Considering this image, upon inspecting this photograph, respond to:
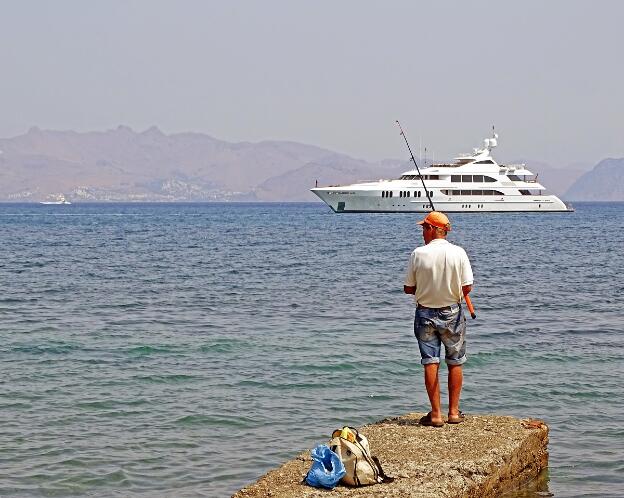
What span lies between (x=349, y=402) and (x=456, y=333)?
3894 mm

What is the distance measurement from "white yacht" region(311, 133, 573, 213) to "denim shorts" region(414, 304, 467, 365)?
3313 inches

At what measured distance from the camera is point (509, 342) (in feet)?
55.9

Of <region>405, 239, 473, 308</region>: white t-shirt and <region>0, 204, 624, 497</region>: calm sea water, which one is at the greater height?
<region>405, 239, 473, 308</region>: white t-shirt

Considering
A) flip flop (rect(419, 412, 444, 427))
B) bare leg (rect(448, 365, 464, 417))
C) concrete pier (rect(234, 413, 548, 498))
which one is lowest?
concrete pier (rect(234, 413, 548, 498))

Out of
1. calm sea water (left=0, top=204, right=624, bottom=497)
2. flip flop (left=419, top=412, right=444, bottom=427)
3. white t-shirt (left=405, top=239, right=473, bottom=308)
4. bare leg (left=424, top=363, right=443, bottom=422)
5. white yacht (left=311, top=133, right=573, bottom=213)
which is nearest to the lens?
white t-shirt (left=405, top=239, right=473, bottom=308)

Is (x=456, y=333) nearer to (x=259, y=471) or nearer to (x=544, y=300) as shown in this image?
(x=259, y=471)

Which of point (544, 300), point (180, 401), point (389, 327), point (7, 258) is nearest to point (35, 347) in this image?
point (180, 401)

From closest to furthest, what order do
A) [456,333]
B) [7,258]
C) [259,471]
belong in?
[456,333] < [259,471] < [7,258]

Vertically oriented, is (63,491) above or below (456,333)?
below

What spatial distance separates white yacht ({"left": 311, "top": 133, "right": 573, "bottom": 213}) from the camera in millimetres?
94062

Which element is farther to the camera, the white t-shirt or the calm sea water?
the calm sea water

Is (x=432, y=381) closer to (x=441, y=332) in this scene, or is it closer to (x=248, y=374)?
(x=441, y=332)

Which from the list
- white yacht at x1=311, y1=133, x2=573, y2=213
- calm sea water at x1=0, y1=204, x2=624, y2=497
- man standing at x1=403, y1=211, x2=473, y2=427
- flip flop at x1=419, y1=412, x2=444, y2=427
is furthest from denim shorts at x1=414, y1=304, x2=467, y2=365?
white yacht at x1=311, y1=133, x2=573, y2=213

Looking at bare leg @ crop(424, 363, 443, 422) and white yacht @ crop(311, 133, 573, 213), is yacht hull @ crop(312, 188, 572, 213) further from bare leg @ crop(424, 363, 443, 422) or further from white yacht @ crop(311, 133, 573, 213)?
bare leg @ crop(424, 363, 443, 422)
